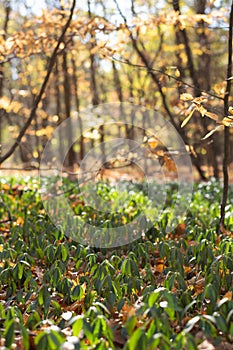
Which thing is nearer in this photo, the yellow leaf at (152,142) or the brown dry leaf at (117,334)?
the brown dry leaf at (117,334)

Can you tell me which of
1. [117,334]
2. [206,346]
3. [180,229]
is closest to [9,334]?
[117,334]

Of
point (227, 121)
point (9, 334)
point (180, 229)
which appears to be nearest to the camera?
point (9, 334)

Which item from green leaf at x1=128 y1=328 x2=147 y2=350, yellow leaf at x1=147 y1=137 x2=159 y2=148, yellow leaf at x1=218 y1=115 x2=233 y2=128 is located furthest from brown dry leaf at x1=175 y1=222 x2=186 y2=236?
green leaf at x1=128 y1=328 x2=147 y2=350

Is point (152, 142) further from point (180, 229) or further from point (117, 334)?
point (117, 334)

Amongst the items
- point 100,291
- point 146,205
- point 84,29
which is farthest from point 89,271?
point 84,29

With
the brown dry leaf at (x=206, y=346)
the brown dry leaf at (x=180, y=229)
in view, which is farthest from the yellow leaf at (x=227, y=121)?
the brown dry leaf at (x=180, y=229)

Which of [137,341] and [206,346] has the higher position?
[137,341]

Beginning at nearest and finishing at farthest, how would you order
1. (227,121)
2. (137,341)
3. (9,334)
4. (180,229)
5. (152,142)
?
(137,341) < (9,334) < (227,121) < (180,229) < (152,142)

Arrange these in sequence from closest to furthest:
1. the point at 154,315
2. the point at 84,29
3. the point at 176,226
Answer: the point at 154,315
the point at 176,226
the point at 84,29

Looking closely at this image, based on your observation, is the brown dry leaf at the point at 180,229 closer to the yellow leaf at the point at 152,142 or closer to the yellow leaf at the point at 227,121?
the yellow leaf at the point at 152,142

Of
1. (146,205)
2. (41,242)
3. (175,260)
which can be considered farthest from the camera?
(146,205)

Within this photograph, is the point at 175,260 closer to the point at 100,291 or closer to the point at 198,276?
the point at 198,276

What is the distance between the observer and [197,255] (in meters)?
3.57

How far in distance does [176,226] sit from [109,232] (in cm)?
85
